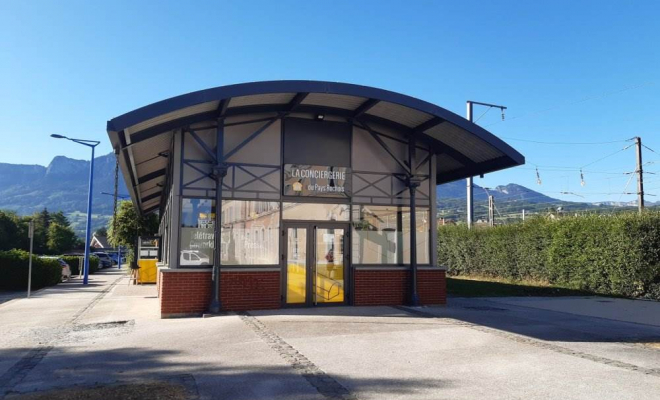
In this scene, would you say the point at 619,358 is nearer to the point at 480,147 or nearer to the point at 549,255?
the point at 480,147

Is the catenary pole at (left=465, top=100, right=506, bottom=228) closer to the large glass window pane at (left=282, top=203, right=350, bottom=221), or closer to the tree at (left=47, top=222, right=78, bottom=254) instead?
the large glass window pane at (left=282, top=203, right=350, bottom=221)

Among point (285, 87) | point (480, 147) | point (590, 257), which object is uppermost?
point (285, 87)

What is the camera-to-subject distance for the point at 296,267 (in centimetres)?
1276

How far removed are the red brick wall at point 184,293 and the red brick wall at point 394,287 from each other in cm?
355

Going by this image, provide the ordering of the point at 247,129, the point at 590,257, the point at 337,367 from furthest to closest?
the point at 590,257
the point at 247,129
the point at 337,367

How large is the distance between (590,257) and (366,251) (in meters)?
10.9

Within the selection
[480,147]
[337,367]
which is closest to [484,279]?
[480,147]

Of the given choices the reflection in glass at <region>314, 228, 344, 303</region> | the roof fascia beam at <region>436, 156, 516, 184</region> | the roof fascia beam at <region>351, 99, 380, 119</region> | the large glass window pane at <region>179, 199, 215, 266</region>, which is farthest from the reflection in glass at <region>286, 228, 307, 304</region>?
the roof fascia beam at <region>436, 156, 516, 184</region>

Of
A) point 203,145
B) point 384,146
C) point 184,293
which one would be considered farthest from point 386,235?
point 184,293

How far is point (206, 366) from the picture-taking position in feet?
23.4

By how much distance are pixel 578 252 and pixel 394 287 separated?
10688 mm

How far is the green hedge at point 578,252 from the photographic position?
58.2 ft

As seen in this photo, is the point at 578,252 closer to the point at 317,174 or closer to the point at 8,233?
the point at 317,174

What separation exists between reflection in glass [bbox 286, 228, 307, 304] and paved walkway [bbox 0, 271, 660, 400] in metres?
0.62
